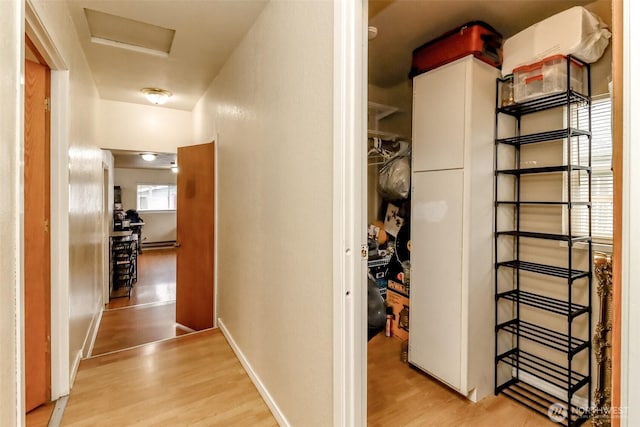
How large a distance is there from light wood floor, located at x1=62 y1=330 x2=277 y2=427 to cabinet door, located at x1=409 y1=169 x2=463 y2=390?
1.23m

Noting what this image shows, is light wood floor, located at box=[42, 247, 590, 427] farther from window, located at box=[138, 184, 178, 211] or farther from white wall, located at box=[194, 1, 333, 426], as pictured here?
window, located at box=[138, 184, 178, 211]

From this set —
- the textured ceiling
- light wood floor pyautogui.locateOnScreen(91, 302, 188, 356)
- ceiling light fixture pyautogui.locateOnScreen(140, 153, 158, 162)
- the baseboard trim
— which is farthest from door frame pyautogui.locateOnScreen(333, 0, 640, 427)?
ceiling light fixture pyautogui.locateOnScreen(140, 153, 158, 162)

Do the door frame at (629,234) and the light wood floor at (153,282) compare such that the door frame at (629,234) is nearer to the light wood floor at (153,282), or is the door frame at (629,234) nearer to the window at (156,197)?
the light wood floor at (153,282)

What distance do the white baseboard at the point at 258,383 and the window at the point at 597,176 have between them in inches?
85.9

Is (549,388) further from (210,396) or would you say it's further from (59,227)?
(59,227)

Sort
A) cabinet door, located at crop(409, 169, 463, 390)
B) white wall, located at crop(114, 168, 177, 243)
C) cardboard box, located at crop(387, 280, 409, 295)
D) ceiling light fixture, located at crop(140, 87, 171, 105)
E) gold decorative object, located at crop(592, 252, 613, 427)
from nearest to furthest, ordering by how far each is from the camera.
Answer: gold decorative object, located at crop(592, 252, 613, 427), cabinet door, located at crop(409, 169, 463, 390), cardboard box, located at crop(387, 280, 409, 295), ceiling light fixture, located at crop(140, 87, 171, 105), white wall, located at crop(114, 168, 177, 243)

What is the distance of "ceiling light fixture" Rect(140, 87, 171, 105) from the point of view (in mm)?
3632

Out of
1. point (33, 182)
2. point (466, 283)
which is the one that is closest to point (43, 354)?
point (33, 182)

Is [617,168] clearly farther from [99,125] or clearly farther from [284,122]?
[99,125]

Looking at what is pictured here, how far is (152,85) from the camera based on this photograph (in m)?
3.52

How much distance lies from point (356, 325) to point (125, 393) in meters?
1.84

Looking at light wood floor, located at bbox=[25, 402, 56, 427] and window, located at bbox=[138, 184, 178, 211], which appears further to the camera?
window, located at bbox=[138, 184, 178, 211]

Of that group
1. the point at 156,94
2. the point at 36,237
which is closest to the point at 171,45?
the point at 156,94

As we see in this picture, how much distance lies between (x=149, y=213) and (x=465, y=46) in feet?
31.9
